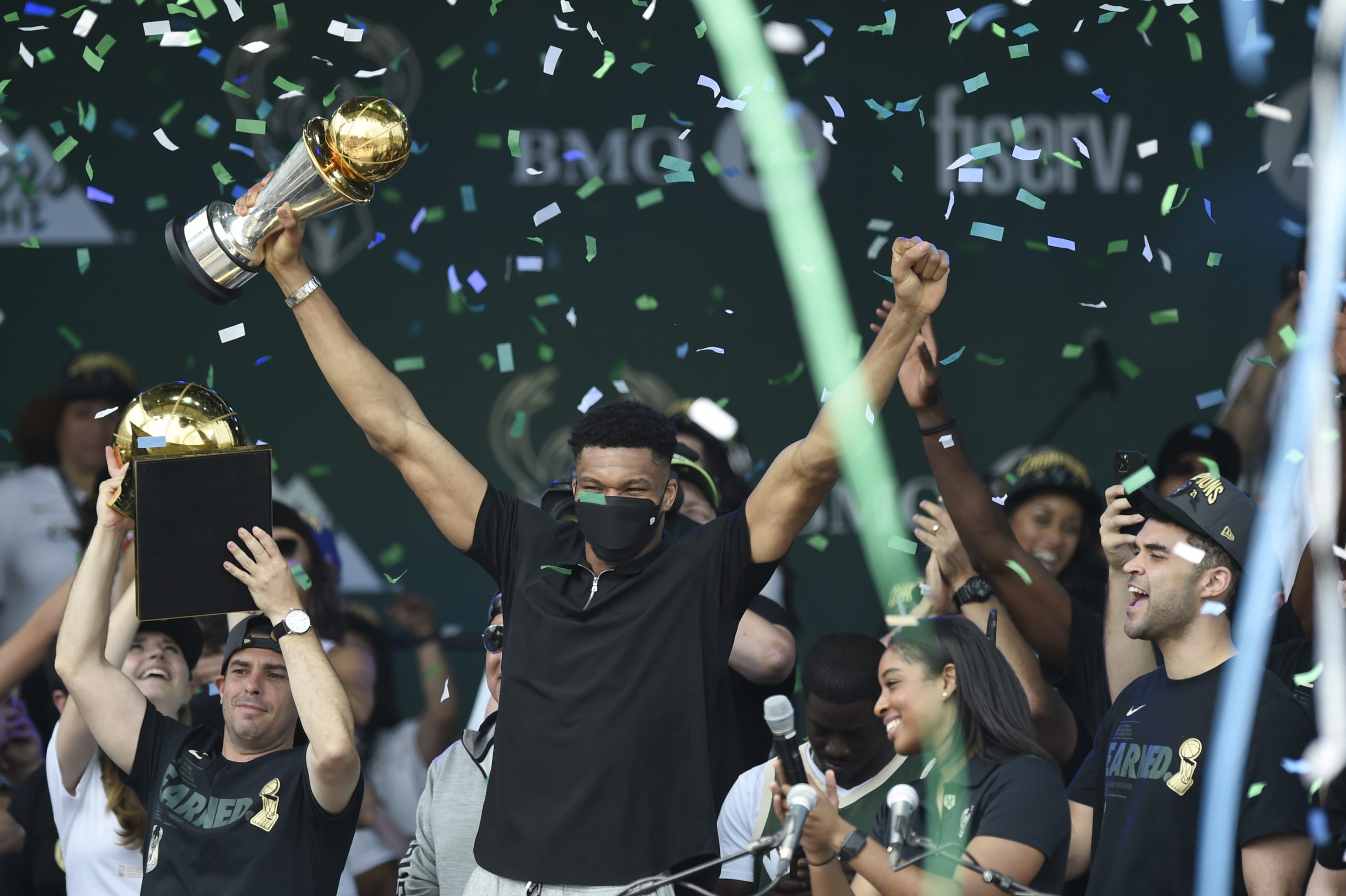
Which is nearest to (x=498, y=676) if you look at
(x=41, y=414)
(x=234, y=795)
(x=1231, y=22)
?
(x=234, y=795)

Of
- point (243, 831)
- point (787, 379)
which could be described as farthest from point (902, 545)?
point (243, 831)

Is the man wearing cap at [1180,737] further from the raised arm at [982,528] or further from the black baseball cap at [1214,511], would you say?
the raised arm at [982,528]

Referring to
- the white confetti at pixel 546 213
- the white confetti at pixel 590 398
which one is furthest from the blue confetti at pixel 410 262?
the white confetti at pixel 590 398

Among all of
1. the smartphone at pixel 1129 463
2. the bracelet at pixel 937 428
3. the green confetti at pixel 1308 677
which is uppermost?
the bracelet at pixel 937 428

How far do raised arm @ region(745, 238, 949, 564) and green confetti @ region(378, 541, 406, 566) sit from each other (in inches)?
122

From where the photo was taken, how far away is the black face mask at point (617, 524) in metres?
3.11

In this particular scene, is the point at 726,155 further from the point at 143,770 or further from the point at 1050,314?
the point at 143,770

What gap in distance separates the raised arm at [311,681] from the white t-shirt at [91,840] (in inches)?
32.5

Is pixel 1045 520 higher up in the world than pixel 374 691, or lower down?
higher up

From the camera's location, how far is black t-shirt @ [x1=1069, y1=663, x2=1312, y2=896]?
10.4 feet

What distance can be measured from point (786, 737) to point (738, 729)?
1207mm

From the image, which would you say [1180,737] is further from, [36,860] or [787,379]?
[36,860]

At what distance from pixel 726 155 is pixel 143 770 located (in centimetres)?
328

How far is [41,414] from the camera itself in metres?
5.74
